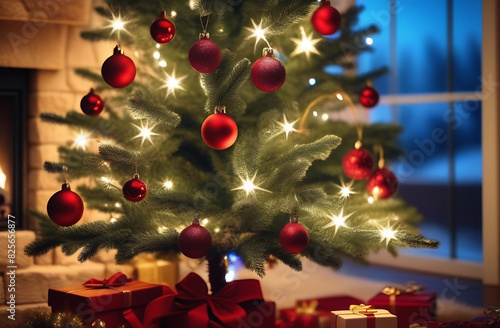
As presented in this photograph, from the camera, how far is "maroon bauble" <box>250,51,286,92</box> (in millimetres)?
1330

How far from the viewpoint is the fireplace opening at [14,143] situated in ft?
7.03

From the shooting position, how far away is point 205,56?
4.34ft

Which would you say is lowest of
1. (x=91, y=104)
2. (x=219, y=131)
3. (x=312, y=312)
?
(x=312, y=312)

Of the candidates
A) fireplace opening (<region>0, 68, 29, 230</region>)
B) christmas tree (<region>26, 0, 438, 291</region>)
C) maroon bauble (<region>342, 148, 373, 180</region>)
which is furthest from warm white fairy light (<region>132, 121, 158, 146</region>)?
fireplace opening (<region>0, 68, 29, 230</region>)

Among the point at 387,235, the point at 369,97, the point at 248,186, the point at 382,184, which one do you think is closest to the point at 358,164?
the point at 382,184

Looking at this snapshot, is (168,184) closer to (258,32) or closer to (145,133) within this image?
(145,133)

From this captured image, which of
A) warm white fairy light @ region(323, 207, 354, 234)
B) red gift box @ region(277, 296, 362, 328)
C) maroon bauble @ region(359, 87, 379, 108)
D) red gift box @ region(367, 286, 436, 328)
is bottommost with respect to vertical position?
red gift box @ region(277, 296, 362, 328)

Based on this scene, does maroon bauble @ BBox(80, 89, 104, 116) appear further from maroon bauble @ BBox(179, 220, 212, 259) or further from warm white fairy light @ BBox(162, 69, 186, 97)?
maroon bauble @ BBox(179, 220, 212, 259)

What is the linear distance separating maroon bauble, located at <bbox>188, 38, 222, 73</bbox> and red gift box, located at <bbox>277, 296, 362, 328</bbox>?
872 millimetres

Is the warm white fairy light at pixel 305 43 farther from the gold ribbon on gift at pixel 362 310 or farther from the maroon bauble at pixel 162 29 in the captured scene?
the gold ribbon on gift at pixel 362 310

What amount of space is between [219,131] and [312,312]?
862 millimetres

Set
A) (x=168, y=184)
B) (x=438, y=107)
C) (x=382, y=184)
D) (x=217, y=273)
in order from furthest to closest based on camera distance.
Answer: (x=438, y=107), (x=382, y=184), (x=217, y=273), (x=168, y=184)

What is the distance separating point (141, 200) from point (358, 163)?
667 millimetres

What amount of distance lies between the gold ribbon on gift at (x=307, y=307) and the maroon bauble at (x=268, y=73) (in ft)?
2.85
